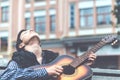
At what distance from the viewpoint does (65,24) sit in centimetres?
2891

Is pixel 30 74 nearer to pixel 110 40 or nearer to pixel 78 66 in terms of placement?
pixel 78 66

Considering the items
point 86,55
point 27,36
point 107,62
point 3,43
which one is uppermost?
point 27,36

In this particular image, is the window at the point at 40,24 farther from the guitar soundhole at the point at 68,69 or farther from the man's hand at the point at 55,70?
the man's hand at the point at 55,70

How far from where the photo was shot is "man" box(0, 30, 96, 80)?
293 cm

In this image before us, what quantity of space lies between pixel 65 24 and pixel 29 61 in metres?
25.8

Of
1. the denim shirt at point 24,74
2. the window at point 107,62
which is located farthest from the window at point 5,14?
the denim shirt at point 24,74

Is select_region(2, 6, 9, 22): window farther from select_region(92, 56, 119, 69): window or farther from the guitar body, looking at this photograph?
the guitar body

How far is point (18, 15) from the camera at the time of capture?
31.3 meters

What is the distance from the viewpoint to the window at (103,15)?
1084 inches

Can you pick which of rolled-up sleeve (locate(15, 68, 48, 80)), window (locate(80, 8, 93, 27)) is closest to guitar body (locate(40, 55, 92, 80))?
rolled-up sleeve (locate(15, 68, 48, 80))

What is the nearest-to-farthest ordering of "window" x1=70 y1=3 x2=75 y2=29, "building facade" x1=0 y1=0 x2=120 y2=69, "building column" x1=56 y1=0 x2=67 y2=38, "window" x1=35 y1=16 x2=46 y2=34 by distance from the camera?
1. "building facade" x1=0 y1=0 x2=120 y2=69
2. "window" x1=70 y1=3 x2=75 y2=29
3. "building column" x1=56 y1=0 x2=67 y2=38
4. "window" x1=35 y1=16 x2=46 y2=34

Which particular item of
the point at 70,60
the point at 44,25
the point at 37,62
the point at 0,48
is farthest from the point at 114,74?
the point at 0,48

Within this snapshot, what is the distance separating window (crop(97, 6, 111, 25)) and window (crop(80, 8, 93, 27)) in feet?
1.59

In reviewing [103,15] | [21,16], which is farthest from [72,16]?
[21,16]
